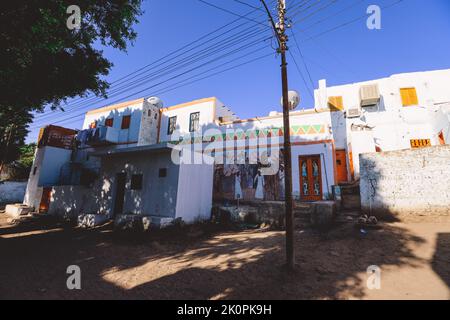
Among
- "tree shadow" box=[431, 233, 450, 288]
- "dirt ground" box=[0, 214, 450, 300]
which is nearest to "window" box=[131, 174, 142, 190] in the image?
"dirt ground" box=[0, 214, 450, 300]

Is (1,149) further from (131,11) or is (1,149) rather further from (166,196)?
(131,11)

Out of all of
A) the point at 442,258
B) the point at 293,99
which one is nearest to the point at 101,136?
the point at 293,99

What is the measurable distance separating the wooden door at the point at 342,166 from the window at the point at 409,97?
6.23m

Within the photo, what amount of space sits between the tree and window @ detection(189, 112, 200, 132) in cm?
814

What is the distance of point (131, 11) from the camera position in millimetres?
7973

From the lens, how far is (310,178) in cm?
1275

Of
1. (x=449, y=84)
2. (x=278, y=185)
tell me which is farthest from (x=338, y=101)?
(x=278, y=185)

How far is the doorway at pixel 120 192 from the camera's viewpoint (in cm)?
1243

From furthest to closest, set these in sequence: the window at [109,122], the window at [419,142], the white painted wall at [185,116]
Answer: the window at [109,122] < the white painted wall at [185,116] < the window at [419,142]

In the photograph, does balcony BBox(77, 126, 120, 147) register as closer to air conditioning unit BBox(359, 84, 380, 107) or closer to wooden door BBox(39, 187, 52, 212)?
wooden door BBox(39, 187, 52, 212)

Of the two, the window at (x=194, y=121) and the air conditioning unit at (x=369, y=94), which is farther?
the window at (x=194, y=121)

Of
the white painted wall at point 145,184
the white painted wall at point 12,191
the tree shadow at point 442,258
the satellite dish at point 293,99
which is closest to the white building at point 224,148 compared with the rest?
the white painted wall at point 145,184

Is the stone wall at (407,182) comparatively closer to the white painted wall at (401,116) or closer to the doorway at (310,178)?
the doorway at (310,178)

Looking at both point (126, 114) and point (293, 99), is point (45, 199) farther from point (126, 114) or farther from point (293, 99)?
point (293, 99)
